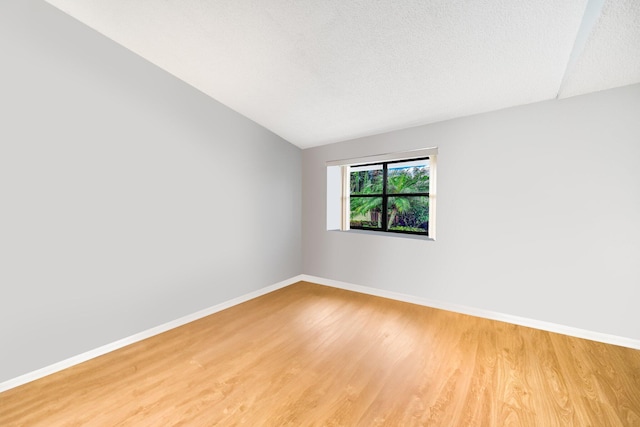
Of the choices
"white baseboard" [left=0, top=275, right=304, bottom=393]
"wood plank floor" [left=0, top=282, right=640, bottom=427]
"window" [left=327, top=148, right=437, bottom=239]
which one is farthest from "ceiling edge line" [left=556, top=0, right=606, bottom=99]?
"white baseboard" [left=0, top=275, right=304, bottom=393]

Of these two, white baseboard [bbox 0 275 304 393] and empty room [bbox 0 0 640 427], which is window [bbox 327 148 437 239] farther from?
white baseboard [bbox 0 275 304 393]

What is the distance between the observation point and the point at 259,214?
11.2 feet

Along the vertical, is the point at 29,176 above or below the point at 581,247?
above

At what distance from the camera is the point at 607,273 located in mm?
2232

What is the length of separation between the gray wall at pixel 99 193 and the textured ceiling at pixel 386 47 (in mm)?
307

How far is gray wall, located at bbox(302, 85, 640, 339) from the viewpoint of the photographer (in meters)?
2.18

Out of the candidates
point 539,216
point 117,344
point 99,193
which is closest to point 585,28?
point 539,216

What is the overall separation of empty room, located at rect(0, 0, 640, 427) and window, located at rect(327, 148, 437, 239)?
46 cm

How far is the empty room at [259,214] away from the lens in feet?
5.23

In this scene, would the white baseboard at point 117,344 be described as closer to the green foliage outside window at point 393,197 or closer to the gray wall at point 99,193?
the gray wall at point 99,193

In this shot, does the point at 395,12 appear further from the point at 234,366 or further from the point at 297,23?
the point at 234,366

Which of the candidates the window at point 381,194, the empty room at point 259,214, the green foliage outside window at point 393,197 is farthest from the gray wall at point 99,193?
the green foliage outside window at point 393,197

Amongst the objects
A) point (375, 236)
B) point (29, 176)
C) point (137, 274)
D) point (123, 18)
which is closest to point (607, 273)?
point (375, 236)

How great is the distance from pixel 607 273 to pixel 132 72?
4.39m
